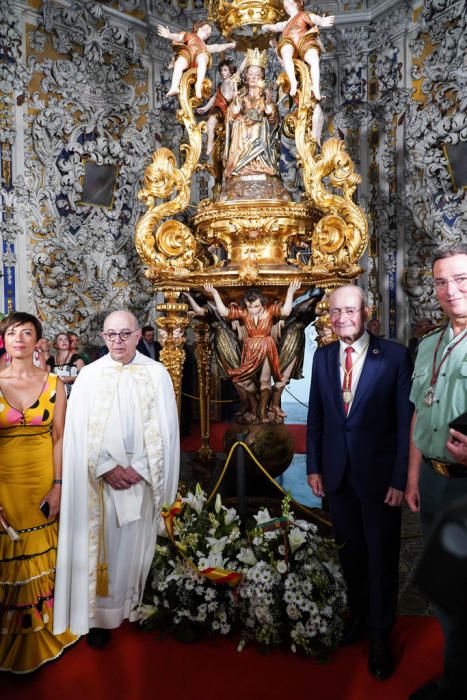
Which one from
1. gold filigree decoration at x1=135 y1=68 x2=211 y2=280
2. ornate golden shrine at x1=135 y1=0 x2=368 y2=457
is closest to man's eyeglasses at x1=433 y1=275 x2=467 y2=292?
ornate golden shrine at x1=135 y1=0 x2=368 y2=457

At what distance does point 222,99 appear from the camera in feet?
18.7

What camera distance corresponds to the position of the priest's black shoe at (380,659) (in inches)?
101

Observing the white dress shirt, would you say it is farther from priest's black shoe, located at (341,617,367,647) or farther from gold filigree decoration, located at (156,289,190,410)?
gold filigree decoration, located at (156,289,190,410)

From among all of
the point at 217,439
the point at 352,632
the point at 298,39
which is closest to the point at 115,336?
the point at 352,632

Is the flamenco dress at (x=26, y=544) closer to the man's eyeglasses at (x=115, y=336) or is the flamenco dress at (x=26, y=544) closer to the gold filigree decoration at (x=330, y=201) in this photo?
Result: the man's eyeglasses at (x=115, y=336)

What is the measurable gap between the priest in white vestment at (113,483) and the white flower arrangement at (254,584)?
19 cm

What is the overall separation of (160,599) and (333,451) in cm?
124

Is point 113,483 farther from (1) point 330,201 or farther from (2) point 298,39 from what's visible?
(2) point 298,39

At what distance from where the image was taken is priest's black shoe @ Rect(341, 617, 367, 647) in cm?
283

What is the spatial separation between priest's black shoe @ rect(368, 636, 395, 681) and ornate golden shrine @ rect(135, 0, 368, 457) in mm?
2873

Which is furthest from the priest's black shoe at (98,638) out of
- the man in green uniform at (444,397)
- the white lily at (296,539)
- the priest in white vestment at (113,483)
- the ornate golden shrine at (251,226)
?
the ornate golden shrine at (251,226)

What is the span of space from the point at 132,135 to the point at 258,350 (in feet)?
16.9

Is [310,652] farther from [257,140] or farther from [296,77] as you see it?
[296,77]

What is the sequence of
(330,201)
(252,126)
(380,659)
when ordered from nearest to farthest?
1. (380,659)
2. (330,201)
3. (252,126)
